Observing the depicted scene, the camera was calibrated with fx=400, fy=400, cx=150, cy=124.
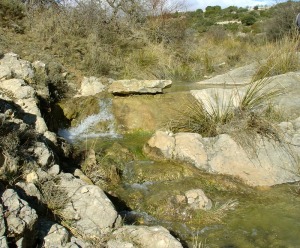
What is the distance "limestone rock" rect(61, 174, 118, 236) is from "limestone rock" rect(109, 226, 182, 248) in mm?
152

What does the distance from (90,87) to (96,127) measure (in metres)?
1.77

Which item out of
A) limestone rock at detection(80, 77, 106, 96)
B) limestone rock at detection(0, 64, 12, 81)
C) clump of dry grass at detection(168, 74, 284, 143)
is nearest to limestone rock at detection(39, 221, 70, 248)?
clump of dry grass at detection(168, 74, 284, 143)

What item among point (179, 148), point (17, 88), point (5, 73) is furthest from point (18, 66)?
point (179, 148)

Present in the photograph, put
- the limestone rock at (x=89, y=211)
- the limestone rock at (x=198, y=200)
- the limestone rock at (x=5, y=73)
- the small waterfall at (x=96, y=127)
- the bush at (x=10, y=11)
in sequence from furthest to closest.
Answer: the bush at (x=10, y=11)
the small waterfall at (x=96, y=127)
the limestone rock at (x=5, y=73)
the limestone rock at (x=198, y=200)
the limestone rock at (x=89, y=211)

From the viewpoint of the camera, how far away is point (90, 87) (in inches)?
332

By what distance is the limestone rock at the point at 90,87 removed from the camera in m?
8.36

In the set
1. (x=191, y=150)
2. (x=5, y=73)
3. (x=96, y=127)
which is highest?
(x=5, y=73)

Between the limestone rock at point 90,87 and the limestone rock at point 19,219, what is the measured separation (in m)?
5.33

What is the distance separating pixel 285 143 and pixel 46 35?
725 centimetres

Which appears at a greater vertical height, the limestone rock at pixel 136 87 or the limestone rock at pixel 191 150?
the limestone rock at pixel 136 87

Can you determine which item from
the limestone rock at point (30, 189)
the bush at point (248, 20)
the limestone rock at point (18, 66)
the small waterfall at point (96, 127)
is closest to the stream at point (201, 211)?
the small waterfall at point (96, 127)

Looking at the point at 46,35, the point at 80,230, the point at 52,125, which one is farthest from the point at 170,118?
the point at 46,35

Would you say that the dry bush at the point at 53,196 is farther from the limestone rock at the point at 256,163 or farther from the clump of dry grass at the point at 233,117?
the clump of dry grass at the point at 233,117

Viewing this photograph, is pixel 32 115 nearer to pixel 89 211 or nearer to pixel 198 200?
pixel 89 211
